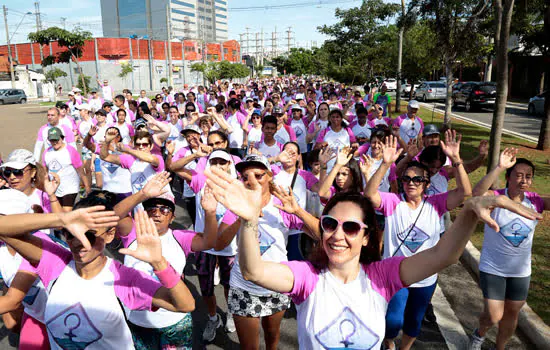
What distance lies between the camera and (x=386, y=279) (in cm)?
220

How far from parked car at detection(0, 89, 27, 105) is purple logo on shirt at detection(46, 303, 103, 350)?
51.7 m

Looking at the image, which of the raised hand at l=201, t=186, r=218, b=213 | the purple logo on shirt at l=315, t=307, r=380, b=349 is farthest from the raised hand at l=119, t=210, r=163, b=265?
the purple logo on shirt at l=315, t=307, r=380, b=349

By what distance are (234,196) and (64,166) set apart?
4.99 meters

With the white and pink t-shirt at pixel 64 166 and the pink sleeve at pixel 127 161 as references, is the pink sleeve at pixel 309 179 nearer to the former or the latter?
the pink sleeve at pixel 127 161

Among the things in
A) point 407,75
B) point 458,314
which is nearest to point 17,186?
point 458,314

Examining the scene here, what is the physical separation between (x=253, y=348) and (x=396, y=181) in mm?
2894

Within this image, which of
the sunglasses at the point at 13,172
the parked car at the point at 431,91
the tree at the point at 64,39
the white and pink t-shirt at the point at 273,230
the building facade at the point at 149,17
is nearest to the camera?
the white and pink t-shirt at the point at 273,230

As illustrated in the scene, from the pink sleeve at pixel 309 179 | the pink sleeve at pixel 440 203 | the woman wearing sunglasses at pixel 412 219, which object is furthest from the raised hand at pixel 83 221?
the pink sleeve at pixel 440 203

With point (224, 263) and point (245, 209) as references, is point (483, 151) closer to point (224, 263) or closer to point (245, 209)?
point (224, 263)

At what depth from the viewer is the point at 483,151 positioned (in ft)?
15.1

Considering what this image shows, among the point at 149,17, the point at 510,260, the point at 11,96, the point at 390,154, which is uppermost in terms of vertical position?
the point at 149,17

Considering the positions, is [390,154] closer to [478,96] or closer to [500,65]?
[500,65]

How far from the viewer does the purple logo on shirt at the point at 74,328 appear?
231 cm

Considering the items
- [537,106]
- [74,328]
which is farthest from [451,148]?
[537,106]
